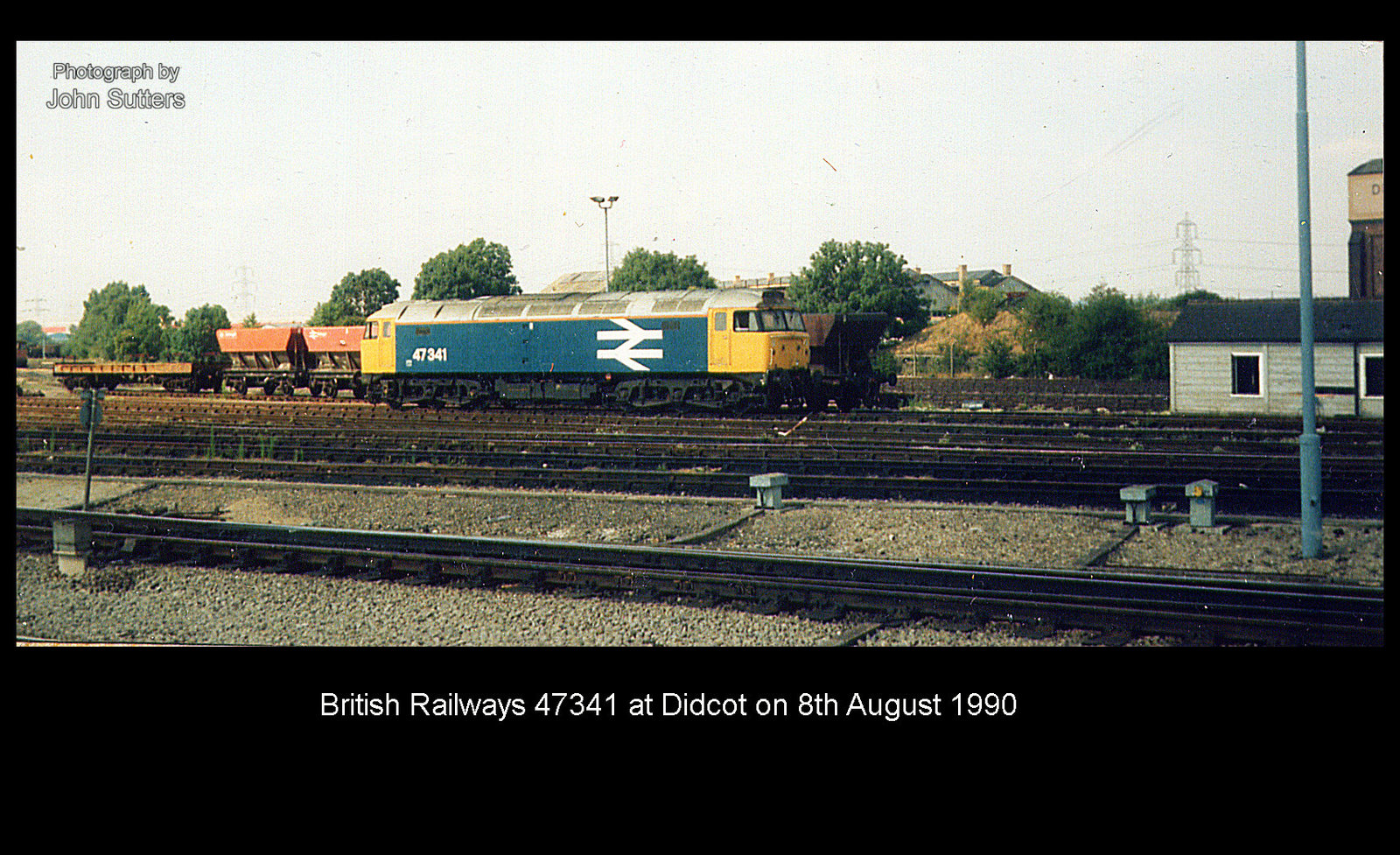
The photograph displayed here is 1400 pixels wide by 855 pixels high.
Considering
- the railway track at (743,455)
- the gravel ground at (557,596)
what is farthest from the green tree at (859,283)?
the gravel ground at (557,596)

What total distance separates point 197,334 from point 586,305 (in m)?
A: 20.8

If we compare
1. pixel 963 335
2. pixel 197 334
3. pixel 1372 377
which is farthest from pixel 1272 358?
pixel 197 334

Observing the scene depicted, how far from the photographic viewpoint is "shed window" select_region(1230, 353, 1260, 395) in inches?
909

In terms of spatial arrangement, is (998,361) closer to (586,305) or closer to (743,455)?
(586,305)

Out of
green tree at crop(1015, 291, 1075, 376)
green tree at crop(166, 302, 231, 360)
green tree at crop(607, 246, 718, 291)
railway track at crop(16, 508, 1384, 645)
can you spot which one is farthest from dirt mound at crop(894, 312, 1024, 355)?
railway track at crop(16, 508, 1384, 645)

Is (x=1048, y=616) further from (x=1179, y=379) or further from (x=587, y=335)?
(x=1179, y=379)

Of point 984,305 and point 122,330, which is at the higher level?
point 984,305

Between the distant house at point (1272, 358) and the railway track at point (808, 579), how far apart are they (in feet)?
50.9

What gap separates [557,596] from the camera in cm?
863

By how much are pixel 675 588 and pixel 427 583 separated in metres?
2.45

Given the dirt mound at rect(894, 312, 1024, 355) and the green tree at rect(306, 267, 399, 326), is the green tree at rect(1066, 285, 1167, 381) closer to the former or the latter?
the dirt mound at rect(894, 312, 1024, 355)

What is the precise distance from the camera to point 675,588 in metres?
8.47

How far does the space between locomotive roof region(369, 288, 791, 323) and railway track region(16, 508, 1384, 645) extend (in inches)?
544
